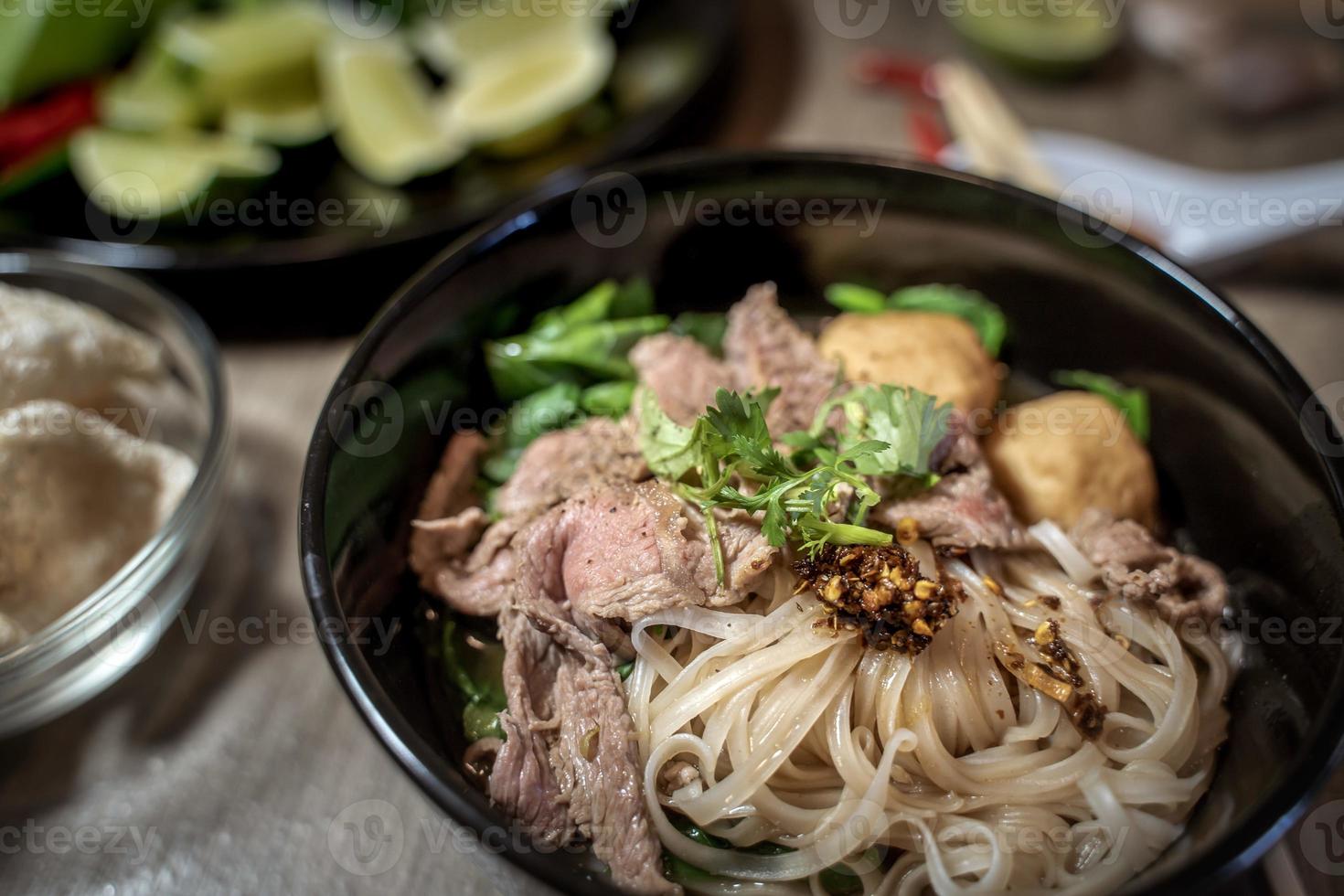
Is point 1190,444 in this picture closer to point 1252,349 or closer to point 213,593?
point 1252,349

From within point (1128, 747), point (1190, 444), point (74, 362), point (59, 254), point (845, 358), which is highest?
point (1190, 444)

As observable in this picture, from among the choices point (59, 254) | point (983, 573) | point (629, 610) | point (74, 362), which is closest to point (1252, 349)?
point (983, 573)

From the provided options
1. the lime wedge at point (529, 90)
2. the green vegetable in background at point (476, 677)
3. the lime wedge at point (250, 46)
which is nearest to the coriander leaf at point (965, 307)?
the green vegetable in background at point (476, 677)

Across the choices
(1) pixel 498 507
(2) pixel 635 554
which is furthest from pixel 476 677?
(2) pixel 635 554

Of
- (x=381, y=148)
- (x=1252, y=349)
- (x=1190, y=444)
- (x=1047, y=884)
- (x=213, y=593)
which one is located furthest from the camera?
(x=381, y=148)

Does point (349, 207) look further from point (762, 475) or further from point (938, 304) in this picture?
point (762, 475)

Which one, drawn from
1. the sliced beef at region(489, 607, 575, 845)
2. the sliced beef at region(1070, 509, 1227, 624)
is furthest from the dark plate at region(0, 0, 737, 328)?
the sliced beef at region(1070, 509, 1227, 624)
